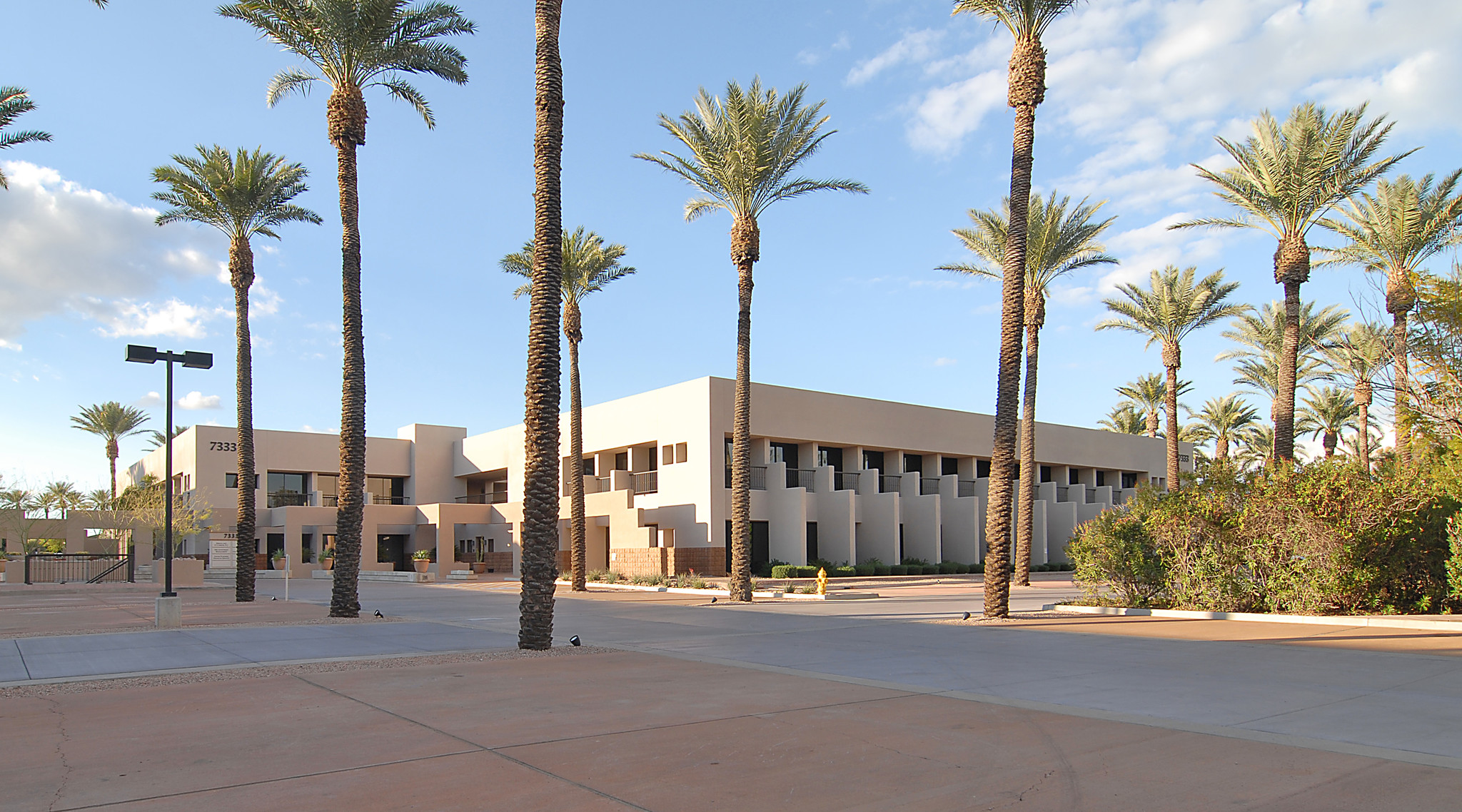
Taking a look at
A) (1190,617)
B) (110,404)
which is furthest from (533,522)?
(110,404)

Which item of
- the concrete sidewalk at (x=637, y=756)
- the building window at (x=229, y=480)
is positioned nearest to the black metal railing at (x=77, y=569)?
the building window at (x=229, y=480)

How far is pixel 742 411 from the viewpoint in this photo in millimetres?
25812

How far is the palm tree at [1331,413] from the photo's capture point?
5231cm

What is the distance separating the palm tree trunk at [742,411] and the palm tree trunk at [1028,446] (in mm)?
12051

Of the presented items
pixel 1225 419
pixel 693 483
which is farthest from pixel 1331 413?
pixel 693 483

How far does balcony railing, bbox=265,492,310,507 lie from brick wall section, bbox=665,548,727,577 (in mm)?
27790

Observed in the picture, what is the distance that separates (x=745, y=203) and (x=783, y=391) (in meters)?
13.4

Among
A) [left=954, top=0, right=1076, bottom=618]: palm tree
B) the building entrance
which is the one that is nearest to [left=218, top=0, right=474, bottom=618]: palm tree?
[left=954, top=0, right=1076, bottom=618]: palm tree

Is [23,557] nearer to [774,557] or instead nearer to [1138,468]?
[774,557]

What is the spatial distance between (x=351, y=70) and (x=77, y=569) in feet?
112

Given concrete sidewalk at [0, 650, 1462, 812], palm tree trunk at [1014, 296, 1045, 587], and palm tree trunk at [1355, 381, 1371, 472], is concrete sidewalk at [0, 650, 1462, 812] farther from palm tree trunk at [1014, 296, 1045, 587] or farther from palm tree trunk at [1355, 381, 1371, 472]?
palm tree trunk at [1355, 381, 1371, 472]

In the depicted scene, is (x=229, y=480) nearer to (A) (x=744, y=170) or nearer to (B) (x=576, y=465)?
(B) (x=576, y=465)

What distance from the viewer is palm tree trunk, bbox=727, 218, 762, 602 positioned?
83.2 feet

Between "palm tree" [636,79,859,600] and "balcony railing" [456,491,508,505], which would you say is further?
"balcony railing" [456,491,508,505]
